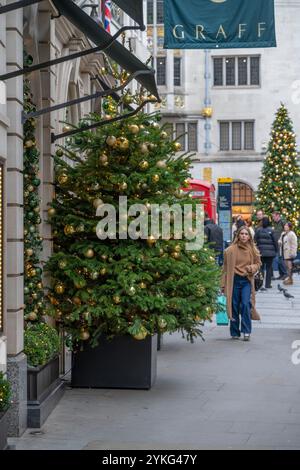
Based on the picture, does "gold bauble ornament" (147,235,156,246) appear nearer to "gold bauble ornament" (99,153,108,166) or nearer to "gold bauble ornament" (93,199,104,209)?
"gold bauble ornament" (93,199,104,209)

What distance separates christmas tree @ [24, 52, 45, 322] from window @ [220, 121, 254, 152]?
44.6 meters

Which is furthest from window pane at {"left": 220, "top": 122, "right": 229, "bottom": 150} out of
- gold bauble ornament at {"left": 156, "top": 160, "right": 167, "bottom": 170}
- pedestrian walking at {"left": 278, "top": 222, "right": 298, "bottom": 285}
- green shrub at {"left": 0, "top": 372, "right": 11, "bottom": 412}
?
green shrub at {"left": 0, "top": 372, "right": 11, "bottom": 412}

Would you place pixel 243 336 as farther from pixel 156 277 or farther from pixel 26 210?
pixel 26 210

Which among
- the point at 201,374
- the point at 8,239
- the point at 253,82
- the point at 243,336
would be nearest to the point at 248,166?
the point at 253,82

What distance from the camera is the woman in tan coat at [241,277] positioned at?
16.1m

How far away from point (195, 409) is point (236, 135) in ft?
151

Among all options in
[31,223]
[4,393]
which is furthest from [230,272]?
[4,393]

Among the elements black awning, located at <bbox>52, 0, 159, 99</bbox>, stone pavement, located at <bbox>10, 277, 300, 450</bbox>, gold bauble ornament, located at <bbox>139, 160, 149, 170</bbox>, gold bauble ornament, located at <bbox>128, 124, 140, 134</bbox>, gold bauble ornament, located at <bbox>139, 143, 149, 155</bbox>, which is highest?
black awning, located at <bbox>52, 0, 159, 99</bbox>

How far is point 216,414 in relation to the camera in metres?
10.3

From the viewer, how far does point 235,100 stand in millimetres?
55531

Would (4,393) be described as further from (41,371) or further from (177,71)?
(177,71)

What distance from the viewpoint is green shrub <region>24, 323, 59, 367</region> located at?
10141 mm

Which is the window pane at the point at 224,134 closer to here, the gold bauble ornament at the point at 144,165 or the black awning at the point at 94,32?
the black awning at the point at 94,32
